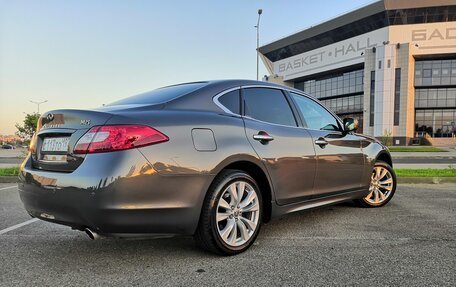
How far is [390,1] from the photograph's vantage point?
46469 millimetres

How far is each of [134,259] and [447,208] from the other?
4.47 m

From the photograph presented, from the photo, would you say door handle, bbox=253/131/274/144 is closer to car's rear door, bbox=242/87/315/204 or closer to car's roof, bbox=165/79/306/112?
car's rear door, bbox=242/87/315/204

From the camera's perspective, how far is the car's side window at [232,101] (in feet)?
11.2

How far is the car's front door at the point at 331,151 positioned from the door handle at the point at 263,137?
0.72 metres

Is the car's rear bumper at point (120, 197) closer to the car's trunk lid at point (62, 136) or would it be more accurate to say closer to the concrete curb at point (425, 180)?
the car's trunk lid at point (62, 136)

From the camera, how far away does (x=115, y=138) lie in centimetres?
268

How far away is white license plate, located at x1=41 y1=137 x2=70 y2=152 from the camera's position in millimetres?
2885

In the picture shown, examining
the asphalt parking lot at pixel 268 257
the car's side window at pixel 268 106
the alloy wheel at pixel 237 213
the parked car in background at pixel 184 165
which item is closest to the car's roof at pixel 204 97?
the parked car in background at pixel 184 165

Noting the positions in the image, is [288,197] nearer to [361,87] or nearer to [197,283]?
[197,283]

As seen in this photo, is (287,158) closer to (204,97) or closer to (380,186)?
(204,97)

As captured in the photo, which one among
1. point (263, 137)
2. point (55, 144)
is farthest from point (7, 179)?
point (263, 137)

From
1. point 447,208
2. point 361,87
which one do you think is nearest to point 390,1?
point 361,87

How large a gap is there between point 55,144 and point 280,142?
199 cm

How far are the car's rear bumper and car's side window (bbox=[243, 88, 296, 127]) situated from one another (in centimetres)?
104
